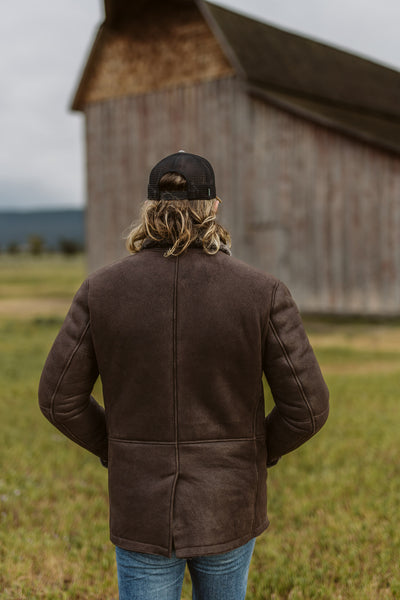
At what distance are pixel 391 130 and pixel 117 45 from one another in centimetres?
897

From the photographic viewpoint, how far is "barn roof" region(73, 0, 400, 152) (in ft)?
60.8

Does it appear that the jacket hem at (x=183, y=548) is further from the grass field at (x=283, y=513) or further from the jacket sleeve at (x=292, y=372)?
the grass field at (x=283, y=513)

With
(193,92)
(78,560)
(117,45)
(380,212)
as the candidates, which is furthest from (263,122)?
(78,560)

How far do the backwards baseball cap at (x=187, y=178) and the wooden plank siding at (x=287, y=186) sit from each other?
15.7 m

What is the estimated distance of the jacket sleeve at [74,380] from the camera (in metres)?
2.13

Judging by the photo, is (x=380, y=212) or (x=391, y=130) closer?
(x=380, y=212)

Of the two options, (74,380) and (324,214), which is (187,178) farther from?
(324,214)

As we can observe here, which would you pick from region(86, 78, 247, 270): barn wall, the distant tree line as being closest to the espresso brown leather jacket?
region(86, 78, 247, 270): barn wall

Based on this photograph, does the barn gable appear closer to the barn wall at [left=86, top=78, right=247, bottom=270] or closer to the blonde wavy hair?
the barn wall at [left=86, top=78, right=247, bottom=270]

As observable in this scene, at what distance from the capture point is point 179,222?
83.2 inches

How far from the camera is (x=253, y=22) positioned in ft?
72.9

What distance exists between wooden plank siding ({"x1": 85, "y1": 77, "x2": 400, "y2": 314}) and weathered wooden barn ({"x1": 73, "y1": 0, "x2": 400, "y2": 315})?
0.10 feet

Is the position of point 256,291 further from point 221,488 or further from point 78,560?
point 78,560

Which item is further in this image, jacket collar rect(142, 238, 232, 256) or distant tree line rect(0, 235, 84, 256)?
distant tree line rect(0, 235, 84, 256)
